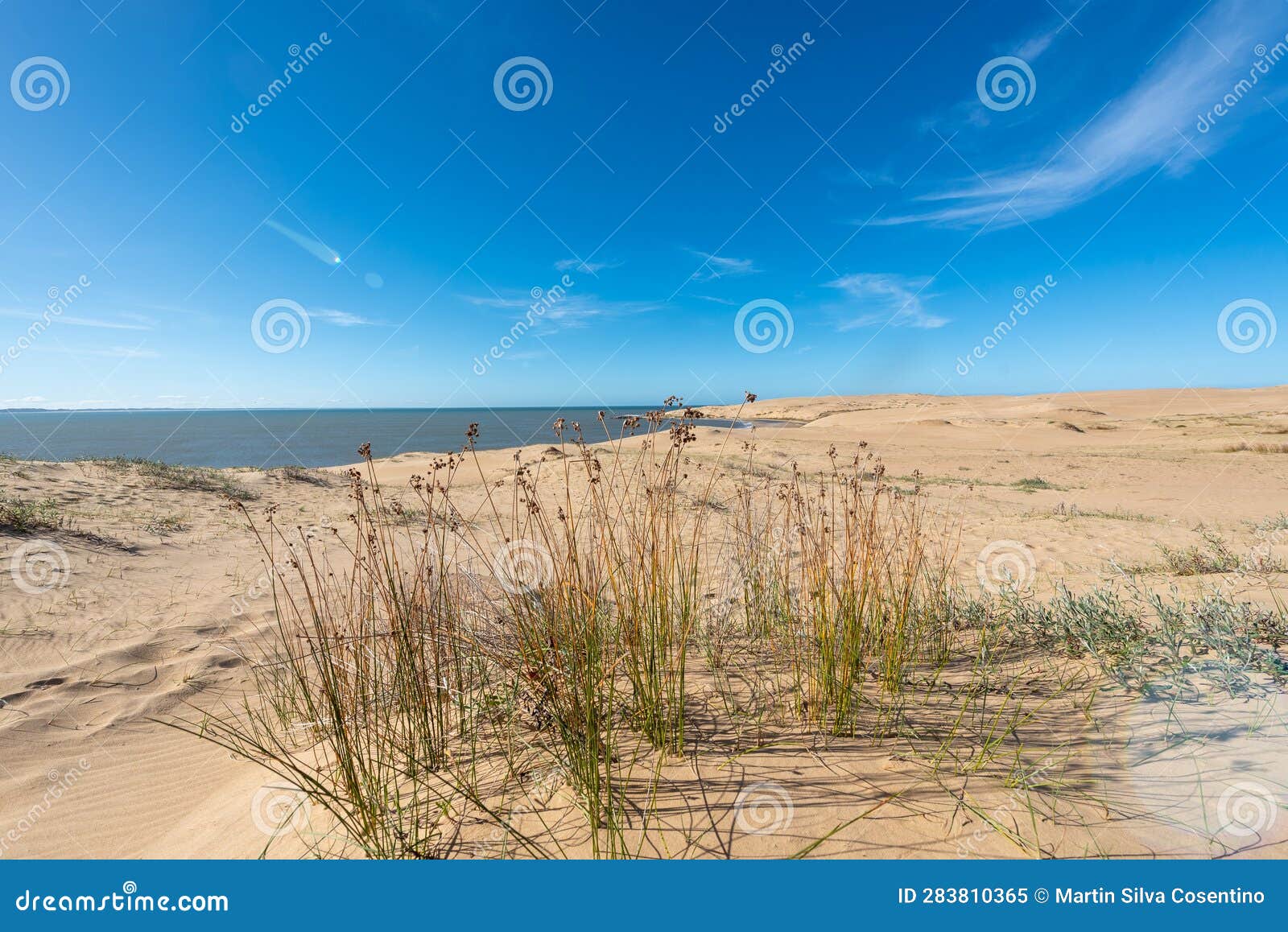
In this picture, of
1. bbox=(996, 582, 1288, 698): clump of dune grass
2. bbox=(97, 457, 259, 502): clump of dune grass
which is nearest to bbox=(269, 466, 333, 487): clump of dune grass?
bbox=(97, 457, 259, 502): clump of dune grass

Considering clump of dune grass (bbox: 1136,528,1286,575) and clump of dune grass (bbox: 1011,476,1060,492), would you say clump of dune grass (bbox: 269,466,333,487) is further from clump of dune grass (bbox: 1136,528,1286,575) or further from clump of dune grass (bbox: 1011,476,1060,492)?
clump of dune grass (bbox: 1011,476,1060,492)

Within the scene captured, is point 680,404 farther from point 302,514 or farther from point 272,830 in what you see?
point 302,514

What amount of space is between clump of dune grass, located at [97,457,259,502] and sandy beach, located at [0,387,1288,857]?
79mm

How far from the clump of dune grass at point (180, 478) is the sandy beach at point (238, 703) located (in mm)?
79

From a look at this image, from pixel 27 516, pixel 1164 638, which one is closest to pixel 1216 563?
pixel 1164 638

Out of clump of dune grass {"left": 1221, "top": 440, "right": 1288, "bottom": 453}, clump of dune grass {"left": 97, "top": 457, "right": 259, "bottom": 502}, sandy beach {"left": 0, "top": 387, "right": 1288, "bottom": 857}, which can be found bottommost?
sandy beach {"left": 0, "top": 387, "right": 1288, "bottom": 857}

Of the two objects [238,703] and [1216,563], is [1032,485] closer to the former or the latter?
[1216,563]

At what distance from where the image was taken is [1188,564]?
15.8 feet

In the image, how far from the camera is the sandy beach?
1.80 metres

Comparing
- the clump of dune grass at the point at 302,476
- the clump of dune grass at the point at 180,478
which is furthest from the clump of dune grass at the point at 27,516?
the clump of dune grass at the point at 302,476

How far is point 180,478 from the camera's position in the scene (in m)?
9.41

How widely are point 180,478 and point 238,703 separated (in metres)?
8.18

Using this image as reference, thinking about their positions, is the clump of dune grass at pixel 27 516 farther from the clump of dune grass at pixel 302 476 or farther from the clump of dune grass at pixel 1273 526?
the clump of dune grass at pixel 1273 526
